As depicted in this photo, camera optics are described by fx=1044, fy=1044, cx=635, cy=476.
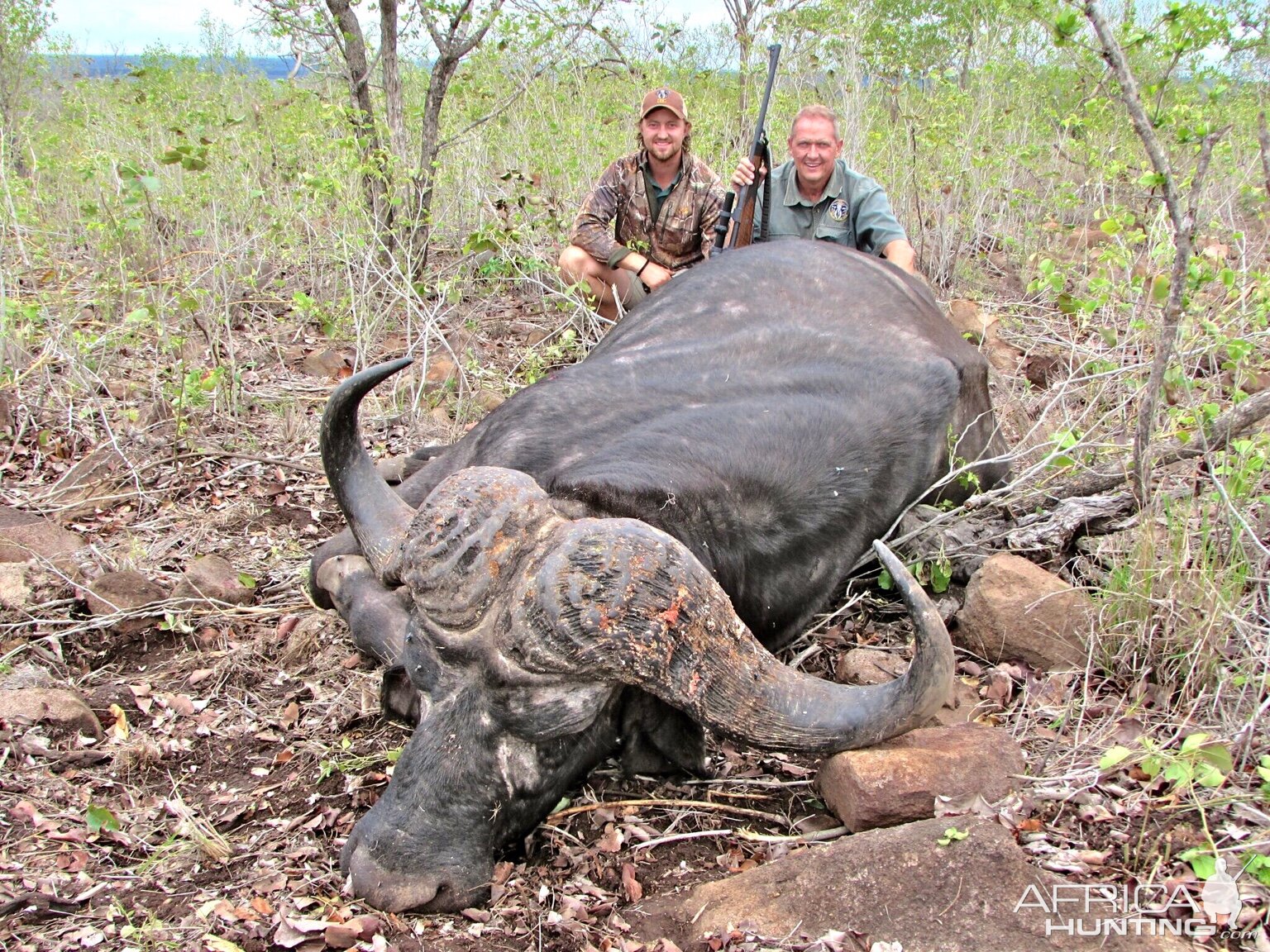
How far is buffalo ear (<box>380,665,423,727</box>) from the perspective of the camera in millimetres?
2844

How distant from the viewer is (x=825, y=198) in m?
5.96

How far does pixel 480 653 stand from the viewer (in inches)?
92.4

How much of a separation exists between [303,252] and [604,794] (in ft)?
14.3

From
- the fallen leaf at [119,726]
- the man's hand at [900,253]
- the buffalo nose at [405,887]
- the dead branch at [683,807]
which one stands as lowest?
the dead branch at [683,807]

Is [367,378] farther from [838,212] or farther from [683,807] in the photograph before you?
[838,212]

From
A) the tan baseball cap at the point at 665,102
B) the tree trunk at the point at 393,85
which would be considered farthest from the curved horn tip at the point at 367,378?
the tree trunk at the point at 393,85

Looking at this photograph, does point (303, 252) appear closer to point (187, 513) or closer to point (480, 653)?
point (187, 513)

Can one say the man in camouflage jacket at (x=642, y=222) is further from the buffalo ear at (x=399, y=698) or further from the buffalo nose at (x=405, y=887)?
the buffalo nose at (x=405, y=887)

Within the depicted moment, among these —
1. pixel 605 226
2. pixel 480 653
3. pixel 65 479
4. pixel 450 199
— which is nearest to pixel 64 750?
pixel 480 653

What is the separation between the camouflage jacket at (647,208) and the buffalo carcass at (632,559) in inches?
97.7

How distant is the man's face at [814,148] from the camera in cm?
564

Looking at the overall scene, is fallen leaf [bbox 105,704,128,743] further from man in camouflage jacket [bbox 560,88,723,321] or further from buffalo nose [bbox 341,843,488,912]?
man in camouflage jacket [bbox 560,88,723,321]

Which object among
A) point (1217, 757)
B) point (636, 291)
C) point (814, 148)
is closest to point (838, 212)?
point (814, 148)

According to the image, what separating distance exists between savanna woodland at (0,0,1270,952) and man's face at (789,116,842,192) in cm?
114
